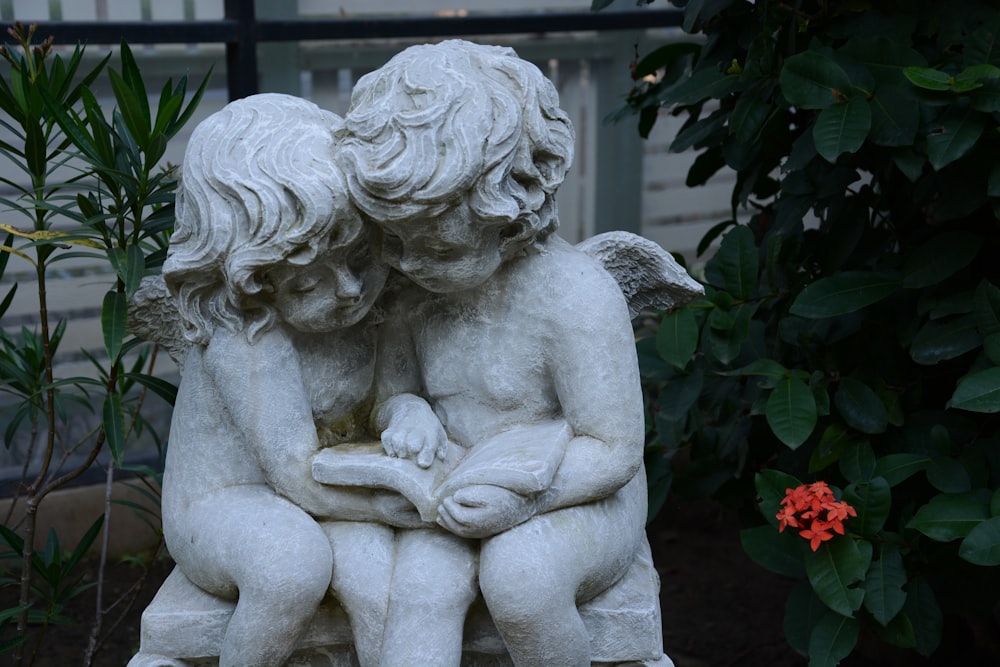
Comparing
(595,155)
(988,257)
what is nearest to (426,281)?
(988,257)

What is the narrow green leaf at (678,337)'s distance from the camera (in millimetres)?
2574

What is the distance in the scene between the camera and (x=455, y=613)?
186 cm

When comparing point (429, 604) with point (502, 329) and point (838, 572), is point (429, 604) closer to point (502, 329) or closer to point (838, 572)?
point (502, 329)

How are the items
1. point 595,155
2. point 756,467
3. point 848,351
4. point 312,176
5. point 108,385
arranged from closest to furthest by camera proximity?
1. point 312,176
2. point 108,385
3. point 848,351
4. point 756,467
5. point 595,155

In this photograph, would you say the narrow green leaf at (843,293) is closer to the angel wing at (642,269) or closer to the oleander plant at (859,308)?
the oleander plant at (859,308)

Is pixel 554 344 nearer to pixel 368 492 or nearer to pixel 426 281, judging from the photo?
pixel 426 281

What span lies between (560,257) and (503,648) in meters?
0.62

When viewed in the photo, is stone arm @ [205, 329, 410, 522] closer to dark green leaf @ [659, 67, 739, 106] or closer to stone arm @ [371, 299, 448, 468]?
stone arm @ [371, 299, 448, 468]

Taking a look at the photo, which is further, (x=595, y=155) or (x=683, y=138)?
(x=595, y=155)

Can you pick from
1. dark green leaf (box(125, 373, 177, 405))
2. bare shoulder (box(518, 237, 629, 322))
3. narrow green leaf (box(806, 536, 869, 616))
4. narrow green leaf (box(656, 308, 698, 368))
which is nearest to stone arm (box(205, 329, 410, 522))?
bare shoulder (box(518, 237, 629, 322))

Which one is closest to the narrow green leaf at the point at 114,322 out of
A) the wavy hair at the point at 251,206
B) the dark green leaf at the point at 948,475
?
the wavy hair at the point at 251,206

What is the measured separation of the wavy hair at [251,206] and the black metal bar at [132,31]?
1.63m

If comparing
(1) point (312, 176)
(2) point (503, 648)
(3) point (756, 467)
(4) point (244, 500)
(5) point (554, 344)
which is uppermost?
(1) point (312, 176)

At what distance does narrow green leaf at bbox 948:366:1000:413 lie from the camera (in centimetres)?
230
